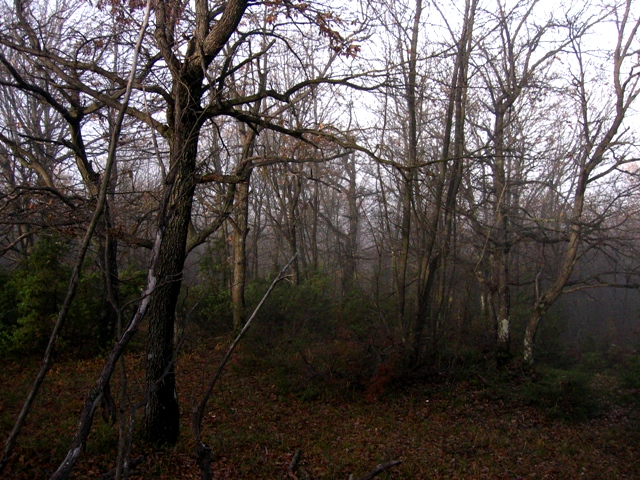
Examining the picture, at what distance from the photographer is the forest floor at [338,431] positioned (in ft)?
20.7

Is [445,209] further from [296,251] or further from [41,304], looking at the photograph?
[41,304]

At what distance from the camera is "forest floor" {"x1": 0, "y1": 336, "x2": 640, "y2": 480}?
630cm

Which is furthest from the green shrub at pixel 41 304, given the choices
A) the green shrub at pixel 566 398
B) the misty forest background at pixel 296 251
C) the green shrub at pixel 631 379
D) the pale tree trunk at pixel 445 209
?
the green shrub at pixel 631 379

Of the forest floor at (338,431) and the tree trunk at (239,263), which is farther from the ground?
the tree trunk at (239,263)

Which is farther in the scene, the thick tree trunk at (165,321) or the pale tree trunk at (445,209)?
the pale tree trunk at (445,209)

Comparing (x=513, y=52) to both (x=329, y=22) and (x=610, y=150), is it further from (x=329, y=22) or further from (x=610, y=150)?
(x=329, y=22)

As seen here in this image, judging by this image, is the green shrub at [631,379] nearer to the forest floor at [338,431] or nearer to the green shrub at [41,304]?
the forest floor at [338,431]

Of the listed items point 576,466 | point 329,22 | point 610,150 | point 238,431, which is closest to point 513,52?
point 610,150

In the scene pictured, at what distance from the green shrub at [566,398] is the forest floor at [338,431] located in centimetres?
15

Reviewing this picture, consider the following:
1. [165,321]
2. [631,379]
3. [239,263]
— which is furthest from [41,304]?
[631,379]

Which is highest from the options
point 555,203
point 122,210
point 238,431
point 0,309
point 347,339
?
point 555,203

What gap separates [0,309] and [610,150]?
47.9ft

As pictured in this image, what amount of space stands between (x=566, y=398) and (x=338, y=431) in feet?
17.6

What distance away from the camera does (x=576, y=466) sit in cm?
805
